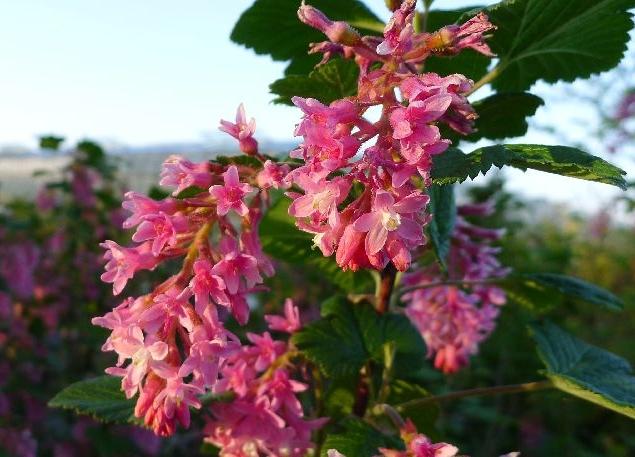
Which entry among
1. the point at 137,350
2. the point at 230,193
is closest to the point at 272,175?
the point at 230,193

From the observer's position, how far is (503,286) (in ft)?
5.53

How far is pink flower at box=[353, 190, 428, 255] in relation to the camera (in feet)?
2.79

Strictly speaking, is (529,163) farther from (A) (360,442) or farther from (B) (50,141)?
(B) (50,141)

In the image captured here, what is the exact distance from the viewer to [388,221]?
33.4 inches

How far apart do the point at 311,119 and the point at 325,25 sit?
0.19 meters

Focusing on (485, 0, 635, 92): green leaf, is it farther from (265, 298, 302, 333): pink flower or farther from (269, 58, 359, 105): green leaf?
(265, 298, 302, 333): pink flower

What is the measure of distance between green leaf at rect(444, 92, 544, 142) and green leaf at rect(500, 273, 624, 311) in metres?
0.36

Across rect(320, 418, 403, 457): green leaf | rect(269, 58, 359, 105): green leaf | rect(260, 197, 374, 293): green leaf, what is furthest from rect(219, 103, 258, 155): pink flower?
rect(320, 418, 403, 457): green leaf

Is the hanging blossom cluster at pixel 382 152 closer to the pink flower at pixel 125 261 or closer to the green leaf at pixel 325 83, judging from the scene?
the green leaf at pixel 325 83

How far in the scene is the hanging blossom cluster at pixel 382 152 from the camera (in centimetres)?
86

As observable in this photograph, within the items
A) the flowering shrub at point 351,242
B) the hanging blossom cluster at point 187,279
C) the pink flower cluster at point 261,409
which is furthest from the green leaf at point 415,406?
the hanging blossom cluster at point 187,279

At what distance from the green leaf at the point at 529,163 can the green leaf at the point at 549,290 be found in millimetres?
624

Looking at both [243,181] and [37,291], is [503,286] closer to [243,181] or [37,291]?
[243,181]

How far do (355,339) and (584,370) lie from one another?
577 millimetres
